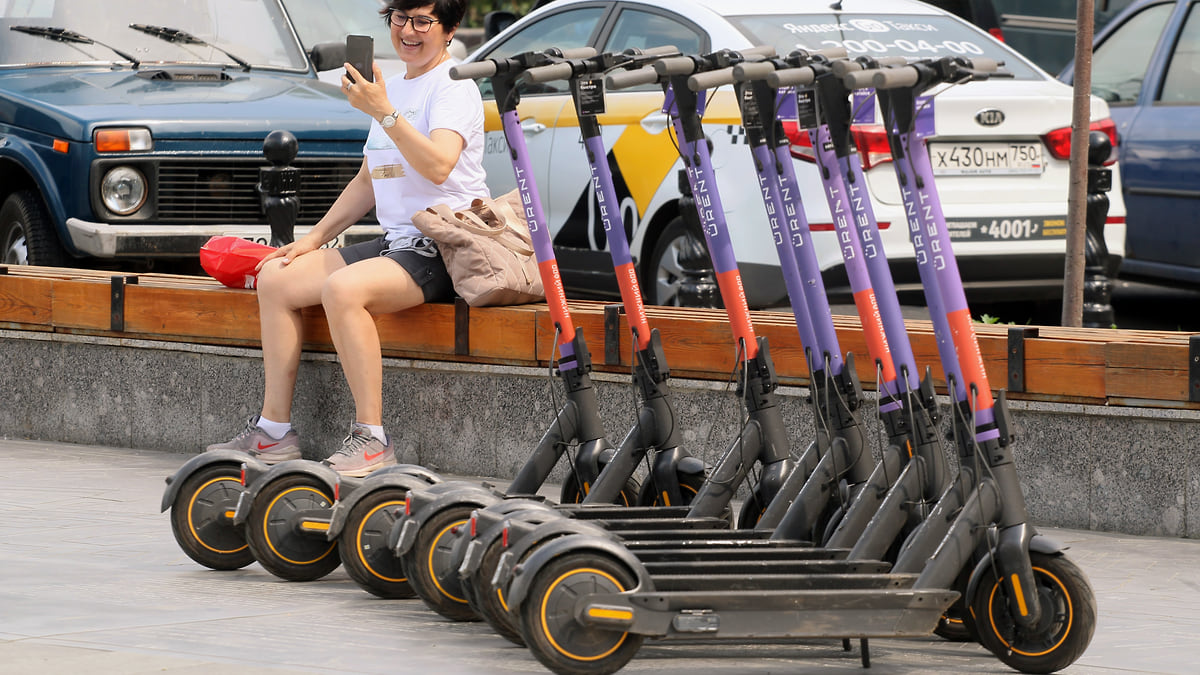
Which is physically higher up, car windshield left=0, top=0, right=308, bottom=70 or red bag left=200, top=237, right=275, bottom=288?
car windshield left=0, top=0, right=308, bottom=70

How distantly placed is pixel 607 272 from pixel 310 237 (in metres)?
2.83

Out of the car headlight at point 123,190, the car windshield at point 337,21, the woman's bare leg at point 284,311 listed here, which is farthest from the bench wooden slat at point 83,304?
the car windshield at point 337,21

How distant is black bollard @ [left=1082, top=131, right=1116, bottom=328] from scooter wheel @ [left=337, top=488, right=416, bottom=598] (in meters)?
3.91

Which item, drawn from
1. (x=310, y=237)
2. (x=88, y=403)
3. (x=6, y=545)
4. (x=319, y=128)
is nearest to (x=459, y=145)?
(x=310, y=237)

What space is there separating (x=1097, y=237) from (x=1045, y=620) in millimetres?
4220

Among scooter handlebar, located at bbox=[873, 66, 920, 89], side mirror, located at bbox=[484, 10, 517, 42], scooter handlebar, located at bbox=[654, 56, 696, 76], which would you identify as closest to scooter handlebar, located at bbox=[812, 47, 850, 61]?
scooter handlebar, located at bbox=[654, 56, 696, 76]

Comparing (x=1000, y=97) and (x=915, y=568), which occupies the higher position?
(x=1000, y=97)

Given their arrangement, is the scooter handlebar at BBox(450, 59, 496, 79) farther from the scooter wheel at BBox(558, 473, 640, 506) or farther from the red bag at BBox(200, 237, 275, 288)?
the red bag at BBox(200, 237, 275, 288)

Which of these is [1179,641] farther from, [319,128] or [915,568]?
Answer: [319,128]

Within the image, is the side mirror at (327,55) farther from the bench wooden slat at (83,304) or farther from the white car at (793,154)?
the bench wooden slat at (83,304)

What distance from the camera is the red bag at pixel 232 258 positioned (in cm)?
779

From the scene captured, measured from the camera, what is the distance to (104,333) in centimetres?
834

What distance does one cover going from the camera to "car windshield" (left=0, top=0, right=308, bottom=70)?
10.1 meters

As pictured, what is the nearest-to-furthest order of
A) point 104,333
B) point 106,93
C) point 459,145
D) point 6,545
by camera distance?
1. point 6,545
2. point 459,145
3. point 104,333
4. point 106,93
